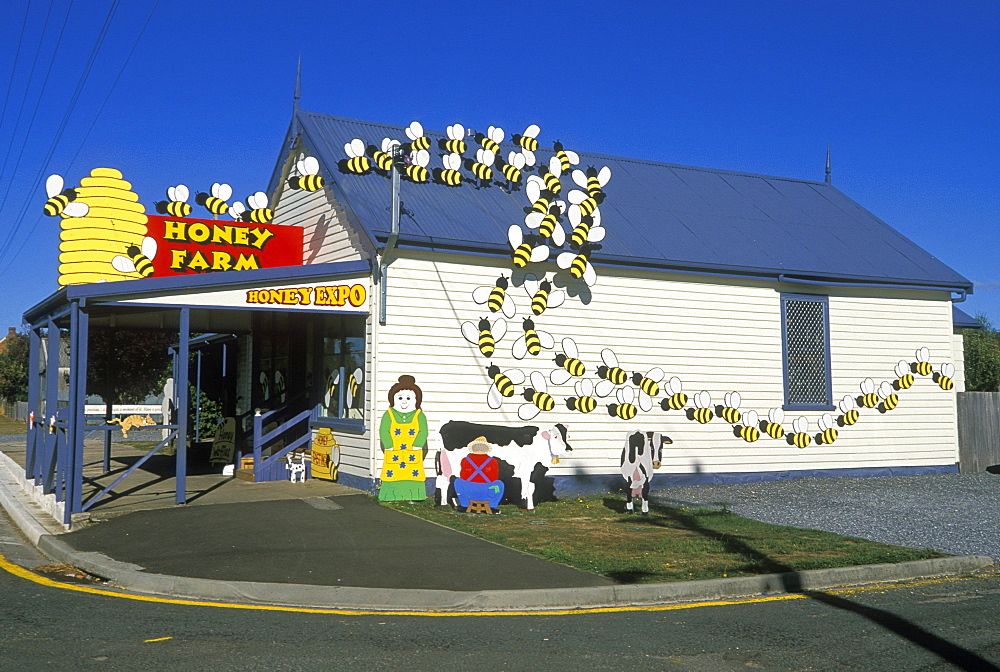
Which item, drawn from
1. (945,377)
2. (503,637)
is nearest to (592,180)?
(945,377)

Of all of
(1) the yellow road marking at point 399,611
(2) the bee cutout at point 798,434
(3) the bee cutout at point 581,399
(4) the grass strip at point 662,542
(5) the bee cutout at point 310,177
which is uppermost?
(5) the bee cutout at point 310,177

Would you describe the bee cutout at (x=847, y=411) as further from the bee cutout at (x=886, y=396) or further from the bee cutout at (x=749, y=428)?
the bee cutout at (x=749, y=428)

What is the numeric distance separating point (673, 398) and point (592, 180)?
4.07 metres

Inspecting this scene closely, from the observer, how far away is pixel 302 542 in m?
9.48

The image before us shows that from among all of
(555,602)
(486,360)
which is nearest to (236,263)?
(486,360)

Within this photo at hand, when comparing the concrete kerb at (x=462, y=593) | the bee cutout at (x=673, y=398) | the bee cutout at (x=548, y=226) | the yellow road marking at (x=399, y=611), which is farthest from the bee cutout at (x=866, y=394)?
the yellow road marking at (x=399, y=611)

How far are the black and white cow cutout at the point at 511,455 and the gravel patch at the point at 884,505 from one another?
2.14 metres

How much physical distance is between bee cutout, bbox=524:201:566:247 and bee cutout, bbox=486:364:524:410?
2.16 m

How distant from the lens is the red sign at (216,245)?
45.9 ft

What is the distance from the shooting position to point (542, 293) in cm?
1406

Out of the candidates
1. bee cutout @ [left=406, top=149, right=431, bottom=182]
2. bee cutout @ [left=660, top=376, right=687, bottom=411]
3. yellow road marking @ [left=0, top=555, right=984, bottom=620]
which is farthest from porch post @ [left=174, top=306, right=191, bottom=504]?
bee cutout @ [left=660, top=376, right=687, bottom=411]

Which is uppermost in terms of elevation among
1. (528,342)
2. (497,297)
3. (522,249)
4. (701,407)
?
(522,249)

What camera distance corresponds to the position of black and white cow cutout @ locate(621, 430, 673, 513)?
11961 millimetres

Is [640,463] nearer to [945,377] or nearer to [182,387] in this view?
[182,387]
